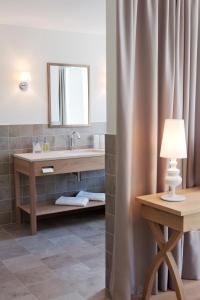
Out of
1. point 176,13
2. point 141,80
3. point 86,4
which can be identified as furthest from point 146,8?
point 86,4

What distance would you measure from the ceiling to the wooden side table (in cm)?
202

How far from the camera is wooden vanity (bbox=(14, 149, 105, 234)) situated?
4.02 m

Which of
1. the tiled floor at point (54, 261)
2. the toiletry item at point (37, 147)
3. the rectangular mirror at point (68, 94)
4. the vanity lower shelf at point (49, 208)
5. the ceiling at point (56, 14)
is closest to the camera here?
the tiled floor at point (54, 261)

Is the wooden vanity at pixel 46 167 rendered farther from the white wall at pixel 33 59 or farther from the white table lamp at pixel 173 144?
the white table lamp at pixel 173 144

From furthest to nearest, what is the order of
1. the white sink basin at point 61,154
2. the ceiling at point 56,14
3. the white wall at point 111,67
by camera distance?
1. the white sink basin at point 61,154
2. the ceiling at point 56,14
3. the white wall at point 111,67

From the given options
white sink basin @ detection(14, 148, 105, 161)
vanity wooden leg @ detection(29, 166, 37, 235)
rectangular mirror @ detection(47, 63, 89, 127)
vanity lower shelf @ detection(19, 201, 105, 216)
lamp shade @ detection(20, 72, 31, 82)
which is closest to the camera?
vanity wooden leg @ detection(29, 166, 37, 235)

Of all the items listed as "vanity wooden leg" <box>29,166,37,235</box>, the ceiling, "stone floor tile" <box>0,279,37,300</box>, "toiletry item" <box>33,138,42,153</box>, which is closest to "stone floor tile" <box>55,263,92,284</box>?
"stone floor tile" <box>0,279,37,300</box>

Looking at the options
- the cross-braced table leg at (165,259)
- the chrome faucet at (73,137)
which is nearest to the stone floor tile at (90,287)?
the cross-braced table leg at (165,259)

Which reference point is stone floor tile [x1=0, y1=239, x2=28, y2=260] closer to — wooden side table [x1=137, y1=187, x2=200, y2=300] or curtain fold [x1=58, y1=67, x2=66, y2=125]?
wooden side table [x1=137, y1=187, x2=200, y2=300]

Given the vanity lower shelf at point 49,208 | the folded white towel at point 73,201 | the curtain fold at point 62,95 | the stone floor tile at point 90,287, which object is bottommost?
the stone floor tile at point 90,287

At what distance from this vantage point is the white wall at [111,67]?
8.42 feet

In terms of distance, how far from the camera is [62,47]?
15.2 feet

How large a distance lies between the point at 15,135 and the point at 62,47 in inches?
49.6

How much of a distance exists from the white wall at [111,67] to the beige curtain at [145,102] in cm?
10
